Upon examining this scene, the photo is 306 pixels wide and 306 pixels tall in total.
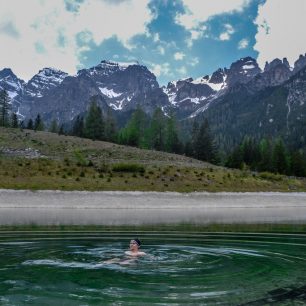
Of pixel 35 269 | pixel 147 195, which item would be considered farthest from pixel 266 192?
pixel 35 269

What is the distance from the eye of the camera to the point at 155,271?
17391 millimetres

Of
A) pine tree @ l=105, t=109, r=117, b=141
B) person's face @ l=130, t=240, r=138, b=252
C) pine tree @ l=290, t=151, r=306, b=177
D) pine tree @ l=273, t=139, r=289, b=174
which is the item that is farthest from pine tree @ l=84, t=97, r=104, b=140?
person's face @ l=130, t=240, r=138, b=252

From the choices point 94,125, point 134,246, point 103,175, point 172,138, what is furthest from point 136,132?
point 134,246

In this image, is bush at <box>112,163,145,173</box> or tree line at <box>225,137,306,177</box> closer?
bush at <box>112,163,145,173</box>

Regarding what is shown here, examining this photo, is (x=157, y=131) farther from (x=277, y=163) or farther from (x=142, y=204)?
(x=142, y=204)

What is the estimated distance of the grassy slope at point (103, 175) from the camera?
2621 inches

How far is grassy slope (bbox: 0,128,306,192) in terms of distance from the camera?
218ft

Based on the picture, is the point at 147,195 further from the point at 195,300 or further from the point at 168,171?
the point at 195,300

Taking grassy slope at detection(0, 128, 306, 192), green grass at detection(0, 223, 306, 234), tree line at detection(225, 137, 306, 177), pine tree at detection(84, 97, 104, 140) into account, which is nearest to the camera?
green grass at detection(0, 223, 306, 234)

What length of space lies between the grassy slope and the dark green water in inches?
1500

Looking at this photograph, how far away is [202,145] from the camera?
153 metres

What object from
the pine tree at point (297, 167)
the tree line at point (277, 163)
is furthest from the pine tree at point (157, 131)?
the pine tree at point (297, 167)

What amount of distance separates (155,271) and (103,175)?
5760 centimetres

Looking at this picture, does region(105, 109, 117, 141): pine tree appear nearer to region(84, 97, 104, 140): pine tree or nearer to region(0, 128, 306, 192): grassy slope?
region(84, 97, 104, 140): pine tree
